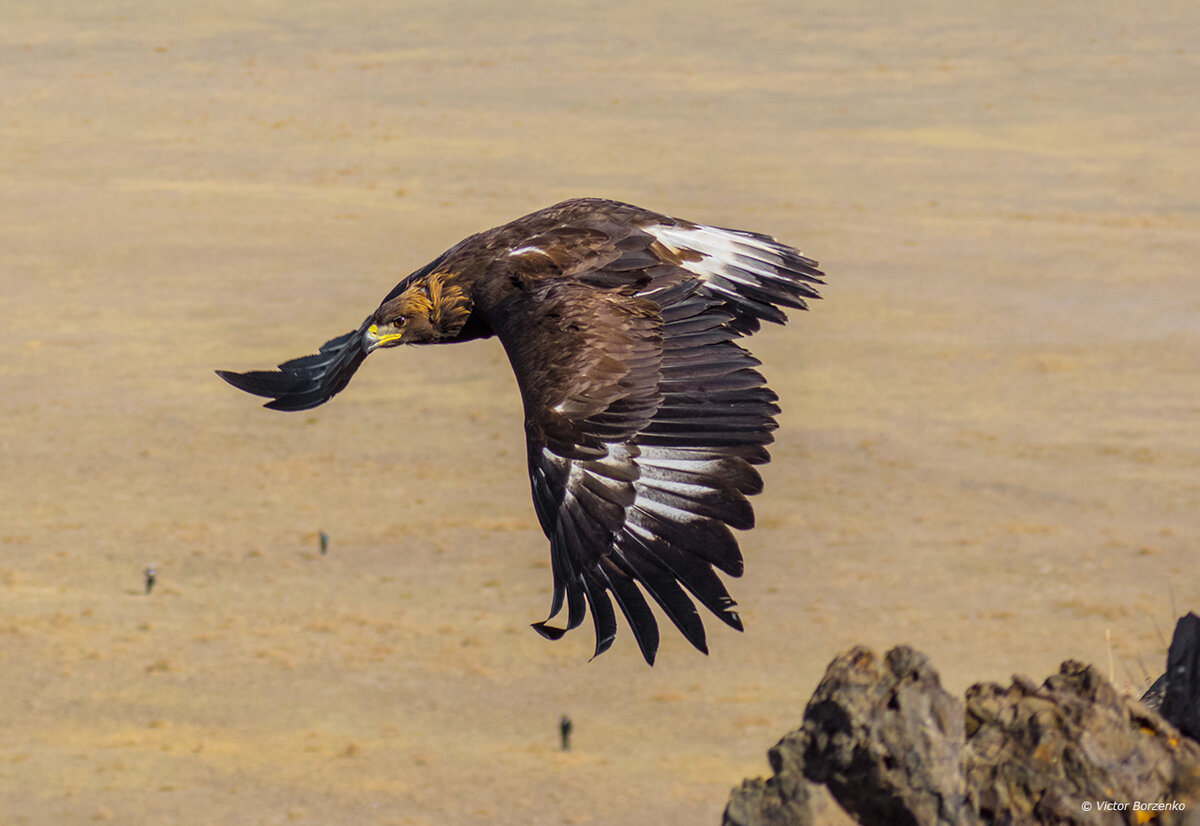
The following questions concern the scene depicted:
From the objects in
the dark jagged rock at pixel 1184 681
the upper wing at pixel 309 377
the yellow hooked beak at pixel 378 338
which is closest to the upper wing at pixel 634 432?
the yellow hooked beak at pixel 378 338

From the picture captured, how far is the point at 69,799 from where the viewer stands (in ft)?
49.9

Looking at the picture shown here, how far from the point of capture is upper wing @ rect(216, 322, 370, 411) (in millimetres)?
8469

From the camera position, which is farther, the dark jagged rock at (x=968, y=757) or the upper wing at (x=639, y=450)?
the upper wing at (x=639, y=450)

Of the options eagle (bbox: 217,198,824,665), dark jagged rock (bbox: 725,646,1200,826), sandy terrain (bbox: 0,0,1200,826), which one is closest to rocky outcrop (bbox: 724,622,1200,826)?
dark jagged rock (bbox: 725,646,1200,826)

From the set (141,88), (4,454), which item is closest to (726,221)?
(4,454)

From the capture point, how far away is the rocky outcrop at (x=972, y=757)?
5133 mm

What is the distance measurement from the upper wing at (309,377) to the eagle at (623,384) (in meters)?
0.04

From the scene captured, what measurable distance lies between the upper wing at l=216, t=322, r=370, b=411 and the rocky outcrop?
3.74m

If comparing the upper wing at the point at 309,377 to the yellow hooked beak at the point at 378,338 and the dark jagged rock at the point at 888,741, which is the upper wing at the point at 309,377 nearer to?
the yellow hooked beak at the point at 378,338

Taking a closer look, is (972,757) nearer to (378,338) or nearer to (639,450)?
(639,450)

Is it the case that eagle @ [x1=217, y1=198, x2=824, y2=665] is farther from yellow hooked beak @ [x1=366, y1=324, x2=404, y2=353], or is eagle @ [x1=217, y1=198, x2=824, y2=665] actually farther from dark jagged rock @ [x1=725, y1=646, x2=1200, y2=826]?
dark jagged rock @ [x1=725, y1=646, x2=1200, y2=826]

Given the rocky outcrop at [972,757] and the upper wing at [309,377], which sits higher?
the upper wing at [309,377]

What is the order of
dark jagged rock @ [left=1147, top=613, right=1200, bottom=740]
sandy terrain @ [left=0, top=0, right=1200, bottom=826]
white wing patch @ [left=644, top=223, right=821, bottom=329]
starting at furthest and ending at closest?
sandy terrain @ [left=0, top=0, right=1200, bottom=826] → white wing patch @ [left=644, top=223, right=821, bottom=329] → dark jagged rock @ [left=1147, top=613, right=1200, bottom=740]

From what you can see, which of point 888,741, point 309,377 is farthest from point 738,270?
point 888,741
